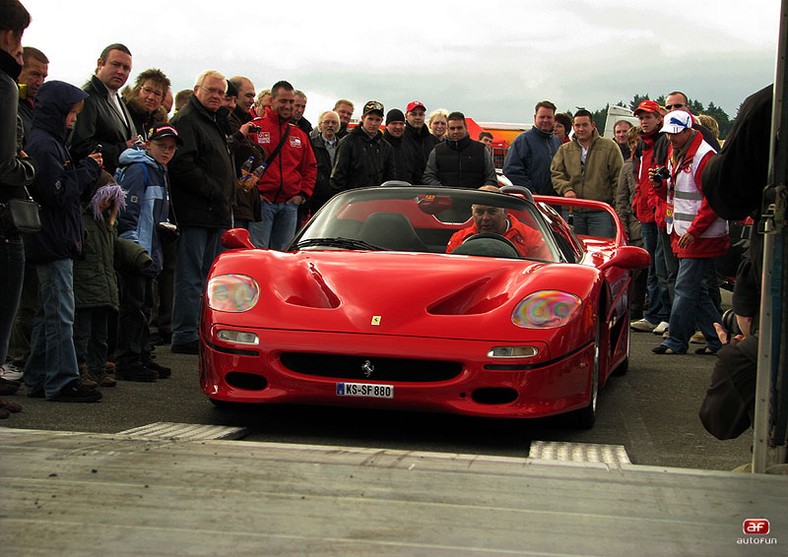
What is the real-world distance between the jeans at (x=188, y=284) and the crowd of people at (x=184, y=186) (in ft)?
0.04

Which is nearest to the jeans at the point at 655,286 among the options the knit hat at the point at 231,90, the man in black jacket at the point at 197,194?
the knit hat at the point at 231,90

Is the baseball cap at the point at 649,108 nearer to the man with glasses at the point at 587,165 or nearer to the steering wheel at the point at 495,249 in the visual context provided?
the man with glasses at the point at 587,165

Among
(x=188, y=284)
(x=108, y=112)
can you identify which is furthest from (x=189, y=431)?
(x=188, y=284)

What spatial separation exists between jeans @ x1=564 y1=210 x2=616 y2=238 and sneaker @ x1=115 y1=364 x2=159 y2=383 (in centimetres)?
655

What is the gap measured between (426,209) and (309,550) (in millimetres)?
4806

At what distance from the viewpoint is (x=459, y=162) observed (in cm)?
1390

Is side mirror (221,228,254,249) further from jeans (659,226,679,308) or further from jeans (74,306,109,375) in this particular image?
jeans (659,226,679,308)

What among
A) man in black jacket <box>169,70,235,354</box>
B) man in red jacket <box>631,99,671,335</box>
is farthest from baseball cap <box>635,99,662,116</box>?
man in black jacket <box>169,70,235,354</box>

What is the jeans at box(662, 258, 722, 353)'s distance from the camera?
10273 millimetres

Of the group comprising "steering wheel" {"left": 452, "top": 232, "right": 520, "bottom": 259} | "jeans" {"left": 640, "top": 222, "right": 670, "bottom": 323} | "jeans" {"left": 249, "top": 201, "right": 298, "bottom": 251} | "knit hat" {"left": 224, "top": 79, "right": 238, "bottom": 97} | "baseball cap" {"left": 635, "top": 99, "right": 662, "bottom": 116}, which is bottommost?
"jeans" {"left": 640, "top": 222, "right": 670, "bottom": 323}

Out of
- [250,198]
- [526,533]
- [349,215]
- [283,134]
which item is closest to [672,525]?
[526,533]

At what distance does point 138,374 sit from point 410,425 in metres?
2.38

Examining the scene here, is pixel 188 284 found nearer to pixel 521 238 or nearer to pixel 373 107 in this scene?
pixel 521 238

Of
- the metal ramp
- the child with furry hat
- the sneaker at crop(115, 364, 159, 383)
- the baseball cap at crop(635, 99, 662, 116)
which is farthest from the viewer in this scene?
the baseball cap at crop(635, 99, 662, 116)
